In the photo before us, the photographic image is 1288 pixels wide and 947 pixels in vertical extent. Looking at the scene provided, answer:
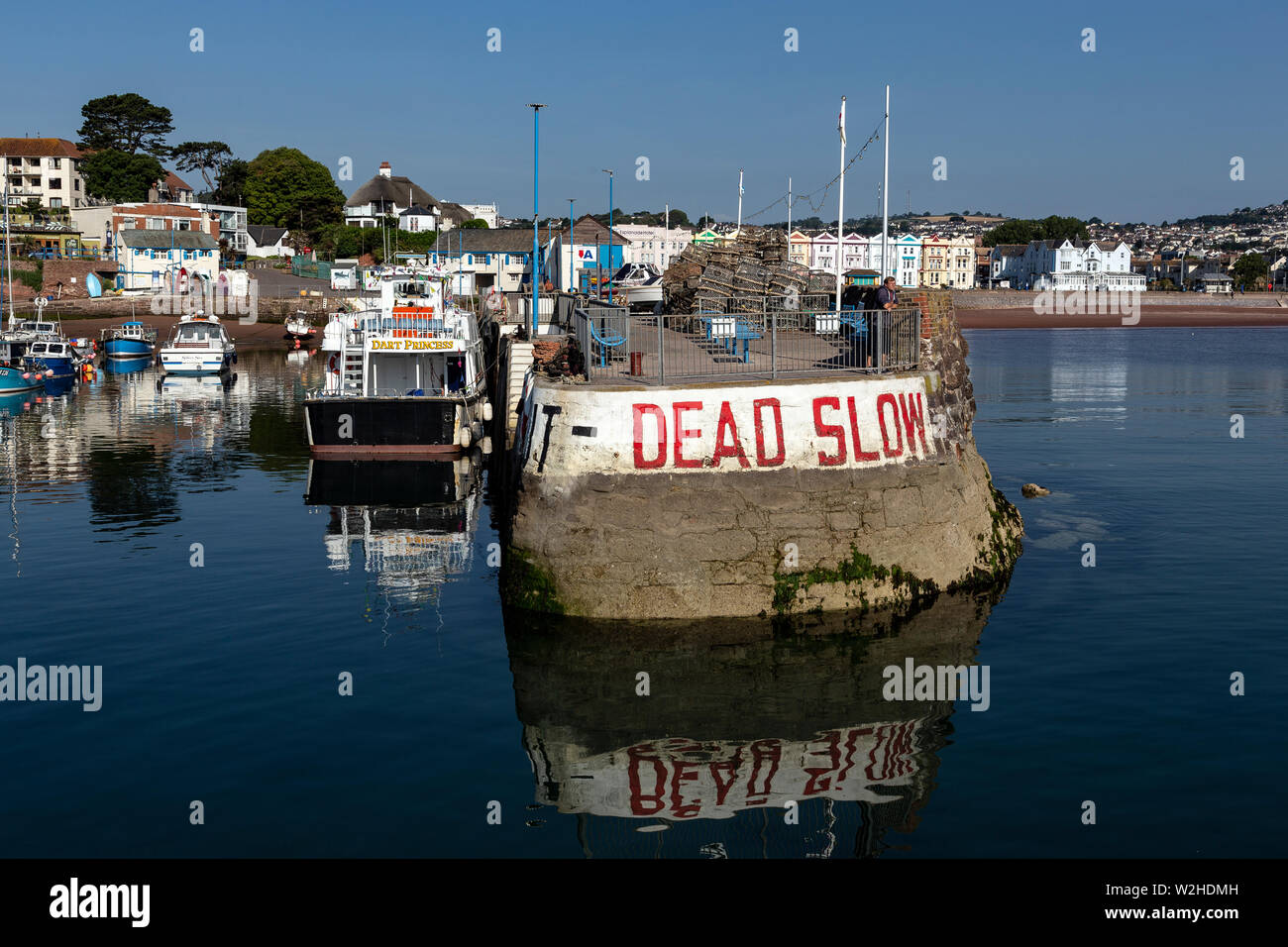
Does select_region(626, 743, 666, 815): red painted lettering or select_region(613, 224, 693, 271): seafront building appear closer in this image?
select_region(626, 743, 666, 815): red painted lettering

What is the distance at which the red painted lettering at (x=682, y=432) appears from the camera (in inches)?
752

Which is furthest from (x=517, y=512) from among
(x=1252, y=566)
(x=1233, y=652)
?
(x=1252, y=566)

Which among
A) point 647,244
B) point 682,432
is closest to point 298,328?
point 647,244

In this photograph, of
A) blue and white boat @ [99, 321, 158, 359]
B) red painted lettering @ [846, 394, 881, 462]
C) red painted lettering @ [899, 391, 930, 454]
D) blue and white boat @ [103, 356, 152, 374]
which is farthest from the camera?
blue and white boat @ [99, 321, 158, 359]

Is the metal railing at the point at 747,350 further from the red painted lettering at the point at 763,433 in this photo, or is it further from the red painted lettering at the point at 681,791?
the red painted lettering at the point at 681,791

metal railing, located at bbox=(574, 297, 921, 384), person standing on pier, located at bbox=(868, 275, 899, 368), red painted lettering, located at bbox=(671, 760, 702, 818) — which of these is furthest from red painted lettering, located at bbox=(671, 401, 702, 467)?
red painted lettering, located at bbox=(671, 760, 702, 818)

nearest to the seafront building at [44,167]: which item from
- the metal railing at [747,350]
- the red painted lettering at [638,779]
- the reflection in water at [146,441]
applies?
the reflection in water at [146,441]

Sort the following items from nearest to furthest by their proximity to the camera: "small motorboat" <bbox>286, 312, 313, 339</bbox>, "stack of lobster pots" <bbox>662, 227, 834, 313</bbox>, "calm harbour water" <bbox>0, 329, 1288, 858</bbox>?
"calm harbour water" <bbox>0, 329, 1288, 858</bbox> → "stack of lobster pots" <bbox>662, 227, 834, 313</bbox> → "small motorboat" <bbox>286, 312, 313, 339</bbox>

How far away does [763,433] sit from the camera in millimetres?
19375

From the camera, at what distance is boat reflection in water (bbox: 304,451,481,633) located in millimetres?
22953

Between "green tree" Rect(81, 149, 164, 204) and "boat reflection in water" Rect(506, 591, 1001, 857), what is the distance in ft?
383

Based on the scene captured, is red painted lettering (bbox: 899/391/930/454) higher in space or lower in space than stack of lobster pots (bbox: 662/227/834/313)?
lower

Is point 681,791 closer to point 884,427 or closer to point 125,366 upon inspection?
point 884,427

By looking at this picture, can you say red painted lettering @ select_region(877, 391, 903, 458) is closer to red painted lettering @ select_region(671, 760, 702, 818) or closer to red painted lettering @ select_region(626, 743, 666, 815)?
red painted lettering @ select_region(626, 743, 666, 815)
